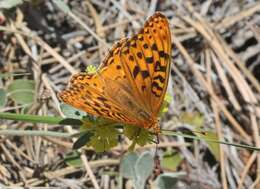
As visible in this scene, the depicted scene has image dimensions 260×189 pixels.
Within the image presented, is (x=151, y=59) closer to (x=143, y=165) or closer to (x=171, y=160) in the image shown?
(x=143, y=165)

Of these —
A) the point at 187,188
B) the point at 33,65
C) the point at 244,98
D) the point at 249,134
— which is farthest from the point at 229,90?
the point at 33,65

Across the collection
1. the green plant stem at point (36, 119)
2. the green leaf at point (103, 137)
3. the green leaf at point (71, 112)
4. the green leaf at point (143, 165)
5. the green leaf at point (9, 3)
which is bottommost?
the green leaf at point (143, 165)

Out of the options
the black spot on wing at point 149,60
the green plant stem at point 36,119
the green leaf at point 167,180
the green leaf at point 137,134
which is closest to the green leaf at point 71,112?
the green plant stem at point 36,119

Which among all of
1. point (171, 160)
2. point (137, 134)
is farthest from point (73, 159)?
point (137, 134)

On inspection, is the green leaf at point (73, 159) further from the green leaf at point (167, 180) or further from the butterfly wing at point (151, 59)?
the butterfly wing at point (151, 59)

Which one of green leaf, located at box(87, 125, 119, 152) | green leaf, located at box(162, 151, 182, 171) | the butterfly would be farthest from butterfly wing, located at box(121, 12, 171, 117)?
green leaf, located at box(162, 151, 182, 171)
